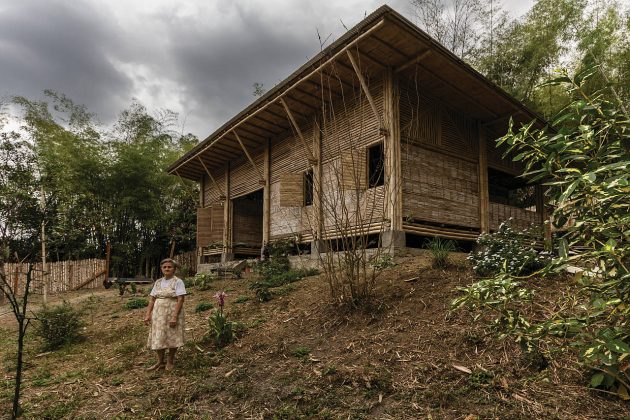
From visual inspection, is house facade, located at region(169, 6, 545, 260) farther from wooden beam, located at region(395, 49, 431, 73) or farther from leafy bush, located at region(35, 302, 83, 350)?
leafy bush, located at region(35, 302, 83, 350)

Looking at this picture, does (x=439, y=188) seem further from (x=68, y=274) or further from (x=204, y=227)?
(x=68, y=274)

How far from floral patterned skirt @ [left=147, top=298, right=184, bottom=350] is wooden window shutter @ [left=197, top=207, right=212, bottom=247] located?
33.8 feet

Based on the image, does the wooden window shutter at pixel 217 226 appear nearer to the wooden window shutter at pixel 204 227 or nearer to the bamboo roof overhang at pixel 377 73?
the wooden window shutter at pixel 204 227

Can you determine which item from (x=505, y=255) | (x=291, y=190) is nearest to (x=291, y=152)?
(x=291, y=190)

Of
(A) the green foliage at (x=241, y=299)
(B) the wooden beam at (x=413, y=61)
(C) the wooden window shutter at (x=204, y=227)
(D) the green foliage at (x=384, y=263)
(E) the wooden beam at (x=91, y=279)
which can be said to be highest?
(B) the wooden beam at (x=413, y=61)

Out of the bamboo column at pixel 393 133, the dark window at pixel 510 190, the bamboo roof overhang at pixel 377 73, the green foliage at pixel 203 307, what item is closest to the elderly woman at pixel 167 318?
the green foliage at pixel 203 307

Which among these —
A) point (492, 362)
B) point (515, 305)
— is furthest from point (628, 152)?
point (515, 305)

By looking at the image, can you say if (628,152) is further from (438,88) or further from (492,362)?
(438,88)

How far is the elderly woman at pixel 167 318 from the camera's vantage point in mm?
4629

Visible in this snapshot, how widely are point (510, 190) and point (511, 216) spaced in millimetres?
3998

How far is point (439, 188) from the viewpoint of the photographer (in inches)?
384

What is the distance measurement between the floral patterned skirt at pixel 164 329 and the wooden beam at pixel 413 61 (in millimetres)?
6728

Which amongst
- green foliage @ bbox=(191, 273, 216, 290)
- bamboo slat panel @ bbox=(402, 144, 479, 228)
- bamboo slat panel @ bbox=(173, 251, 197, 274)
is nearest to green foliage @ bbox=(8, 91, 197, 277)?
bamboo slat panel @ bbox=(173, 251, 197, 274)

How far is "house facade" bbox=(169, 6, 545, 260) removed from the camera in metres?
8.22
